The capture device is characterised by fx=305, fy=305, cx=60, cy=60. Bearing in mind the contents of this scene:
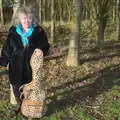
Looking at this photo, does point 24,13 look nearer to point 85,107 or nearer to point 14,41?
point 14,41

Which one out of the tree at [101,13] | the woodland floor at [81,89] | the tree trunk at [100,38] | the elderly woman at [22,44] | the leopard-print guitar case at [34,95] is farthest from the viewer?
the tree trunk at [100,38]

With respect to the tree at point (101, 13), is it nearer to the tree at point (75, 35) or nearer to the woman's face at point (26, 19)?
the tree at point (75, 35)

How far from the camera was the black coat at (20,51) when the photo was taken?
5086mm

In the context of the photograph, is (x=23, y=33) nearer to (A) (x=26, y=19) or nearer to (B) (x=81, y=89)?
(A) (x=26, y=19)

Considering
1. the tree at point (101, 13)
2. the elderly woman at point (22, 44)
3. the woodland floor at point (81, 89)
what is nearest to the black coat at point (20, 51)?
the elderly woman at point (22, 44)

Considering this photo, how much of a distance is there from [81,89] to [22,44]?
103 inches

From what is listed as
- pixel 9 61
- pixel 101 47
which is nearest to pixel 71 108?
pixel 9 61

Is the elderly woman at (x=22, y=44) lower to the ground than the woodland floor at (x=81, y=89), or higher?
higher

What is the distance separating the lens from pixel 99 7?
480 inches

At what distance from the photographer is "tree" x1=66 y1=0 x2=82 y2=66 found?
29.2 ft

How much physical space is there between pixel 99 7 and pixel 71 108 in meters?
6.95

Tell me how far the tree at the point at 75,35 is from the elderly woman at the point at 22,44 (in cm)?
395

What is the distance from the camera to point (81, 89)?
7230mm

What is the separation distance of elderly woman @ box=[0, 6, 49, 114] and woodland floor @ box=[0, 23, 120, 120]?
0.91 metres
